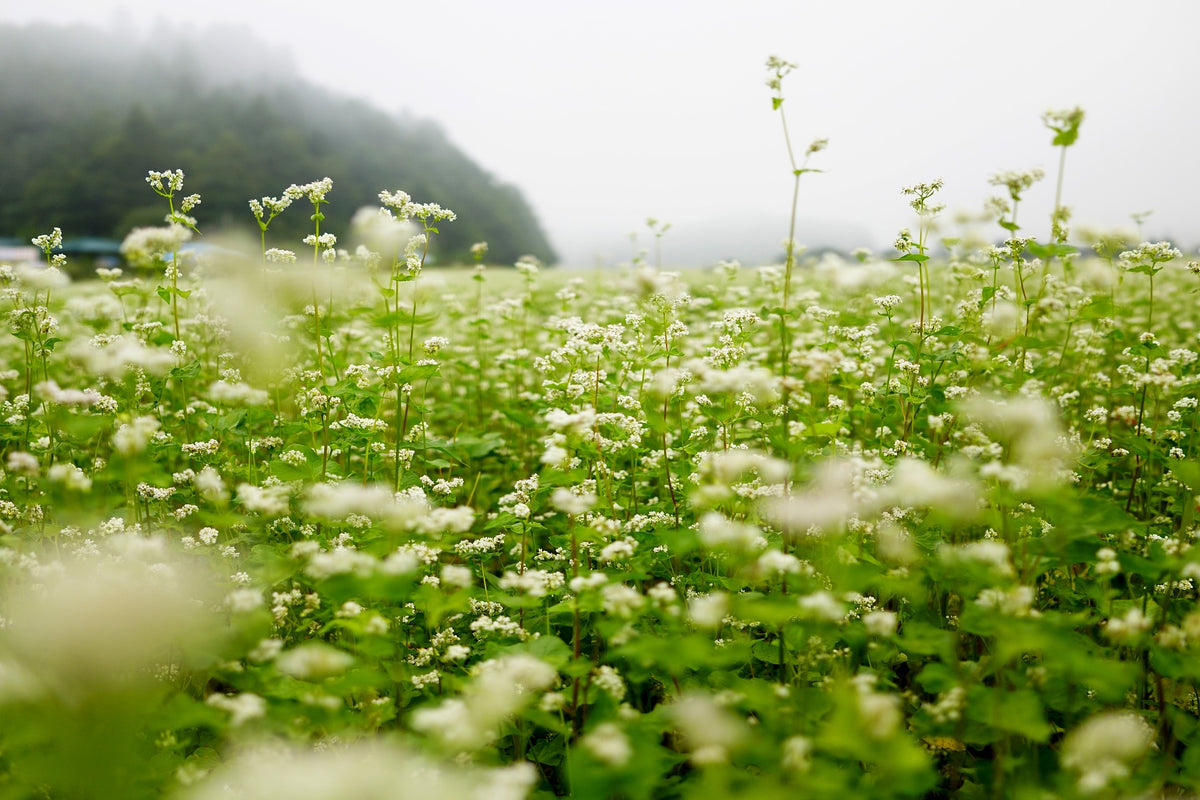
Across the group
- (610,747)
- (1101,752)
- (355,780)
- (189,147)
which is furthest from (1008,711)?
(189,147)

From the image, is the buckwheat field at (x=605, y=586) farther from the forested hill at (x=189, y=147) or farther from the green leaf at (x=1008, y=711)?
the forested hill at (x=189, y=147)

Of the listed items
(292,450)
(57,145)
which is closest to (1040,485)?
(292,450)

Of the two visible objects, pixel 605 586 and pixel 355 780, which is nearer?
pixel 355 780

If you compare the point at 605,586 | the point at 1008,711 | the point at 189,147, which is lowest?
the point at 1008,711

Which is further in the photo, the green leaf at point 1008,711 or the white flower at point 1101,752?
the green leaf at point 1008,711

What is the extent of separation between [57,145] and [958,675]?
112 meters

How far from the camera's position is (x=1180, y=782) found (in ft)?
7.47

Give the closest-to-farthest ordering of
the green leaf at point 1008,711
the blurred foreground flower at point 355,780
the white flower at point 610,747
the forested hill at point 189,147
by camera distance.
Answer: the blurred foreground flower at point 355,780 → the white flower at point 610,747 → the green leaf at point 1008,711 → the forested hill at point 189,147

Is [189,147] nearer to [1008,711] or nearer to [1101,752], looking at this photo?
[1008,711]

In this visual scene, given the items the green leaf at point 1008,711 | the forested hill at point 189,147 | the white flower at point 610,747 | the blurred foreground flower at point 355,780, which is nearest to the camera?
the blurred foreground flower at point 355,780

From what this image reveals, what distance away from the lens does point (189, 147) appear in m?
86.2

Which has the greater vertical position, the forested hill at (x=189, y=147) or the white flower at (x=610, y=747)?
the forested hill at (x=189, y=147)

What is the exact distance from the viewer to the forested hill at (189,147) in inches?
2655

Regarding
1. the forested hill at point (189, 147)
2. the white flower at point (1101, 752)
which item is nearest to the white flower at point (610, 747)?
the white flower at point (1101, 752)
